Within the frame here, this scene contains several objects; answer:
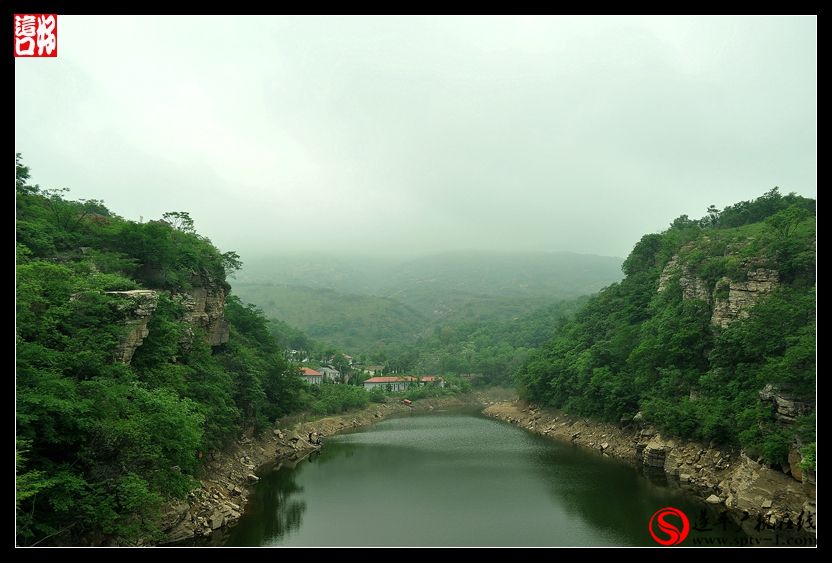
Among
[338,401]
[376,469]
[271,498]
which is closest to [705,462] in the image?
[376,469]

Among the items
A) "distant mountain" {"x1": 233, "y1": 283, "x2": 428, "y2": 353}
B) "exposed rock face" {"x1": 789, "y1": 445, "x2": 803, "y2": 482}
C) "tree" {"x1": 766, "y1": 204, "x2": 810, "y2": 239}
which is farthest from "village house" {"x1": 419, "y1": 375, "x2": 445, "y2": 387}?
"exposed rock face" {"x1": 789, "y1": 445, "x2": 803, "y2": 482}

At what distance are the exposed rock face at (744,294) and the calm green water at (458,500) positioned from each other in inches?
351

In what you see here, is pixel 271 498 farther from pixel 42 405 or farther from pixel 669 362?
pixel 669 362

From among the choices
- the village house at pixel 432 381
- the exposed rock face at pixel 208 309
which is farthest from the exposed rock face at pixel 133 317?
the village house at pixel 432 381

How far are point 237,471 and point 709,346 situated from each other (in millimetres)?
24101

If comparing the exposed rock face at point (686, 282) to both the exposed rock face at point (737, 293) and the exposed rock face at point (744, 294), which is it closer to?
the exposed rock face at point (737, 293)

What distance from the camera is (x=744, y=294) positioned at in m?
24.3

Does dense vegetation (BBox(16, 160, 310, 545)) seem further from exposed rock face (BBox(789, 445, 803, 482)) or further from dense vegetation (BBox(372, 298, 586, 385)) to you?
dense vegetation (BBox(372, 298, 586, 385))

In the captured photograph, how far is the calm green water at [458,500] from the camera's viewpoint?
55.5 feet

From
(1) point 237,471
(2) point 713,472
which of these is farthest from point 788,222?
(1) point 237,471

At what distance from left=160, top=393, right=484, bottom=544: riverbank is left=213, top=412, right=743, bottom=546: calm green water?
74 centimetres

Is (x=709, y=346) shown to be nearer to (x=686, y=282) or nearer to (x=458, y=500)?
(x=686, y=282)

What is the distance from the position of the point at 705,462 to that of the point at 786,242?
10.6m

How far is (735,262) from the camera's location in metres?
25.2
